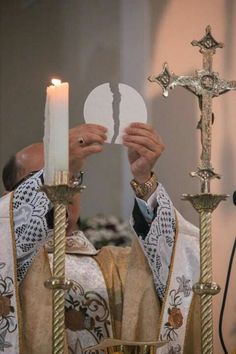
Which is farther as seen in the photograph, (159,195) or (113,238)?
(113,238)

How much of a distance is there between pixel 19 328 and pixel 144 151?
1.17 feet

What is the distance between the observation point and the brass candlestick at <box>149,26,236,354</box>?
39.2 inches

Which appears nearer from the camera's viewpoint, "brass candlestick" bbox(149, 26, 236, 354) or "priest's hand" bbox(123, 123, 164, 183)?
"brass candlestick" bbox(149, 26, 236, 354)

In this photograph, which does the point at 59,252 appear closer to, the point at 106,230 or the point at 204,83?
the point at 204,83

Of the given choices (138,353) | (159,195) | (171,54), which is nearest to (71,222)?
(159,195)

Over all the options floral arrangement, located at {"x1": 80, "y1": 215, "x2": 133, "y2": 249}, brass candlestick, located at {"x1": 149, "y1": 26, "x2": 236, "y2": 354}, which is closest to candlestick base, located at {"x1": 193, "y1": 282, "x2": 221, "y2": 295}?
brass candlestick, located at {"x1": 149, "y1": 26, "x2": 236, "y2": 354}

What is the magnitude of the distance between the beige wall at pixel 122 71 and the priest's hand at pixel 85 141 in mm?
191

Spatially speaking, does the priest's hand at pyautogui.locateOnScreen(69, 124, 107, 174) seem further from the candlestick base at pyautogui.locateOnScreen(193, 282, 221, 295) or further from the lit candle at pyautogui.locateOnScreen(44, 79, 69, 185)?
the candlestick base at pyautogui.locateOnScreen(193, 282, 221, 295)

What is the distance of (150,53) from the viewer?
1615 millimetres

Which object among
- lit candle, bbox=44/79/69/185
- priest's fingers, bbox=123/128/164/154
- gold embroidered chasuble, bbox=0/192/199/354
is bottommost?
gold embroidered chasuble, bbox=0/192/199/354

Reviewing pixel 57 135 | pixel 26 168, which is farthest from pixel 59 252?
pixel 26 168

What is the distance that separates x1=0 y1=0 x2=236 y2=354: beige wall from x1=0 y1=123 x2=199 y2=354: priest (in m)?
0.19

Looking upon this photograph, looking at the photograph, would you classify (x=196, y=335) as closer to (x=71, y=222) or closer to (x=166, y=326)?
(x=166, y=326)

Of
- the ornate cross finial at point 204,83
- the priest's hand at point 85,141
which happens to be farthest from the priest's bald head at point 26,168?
the ornate cross finial at point 204,83
